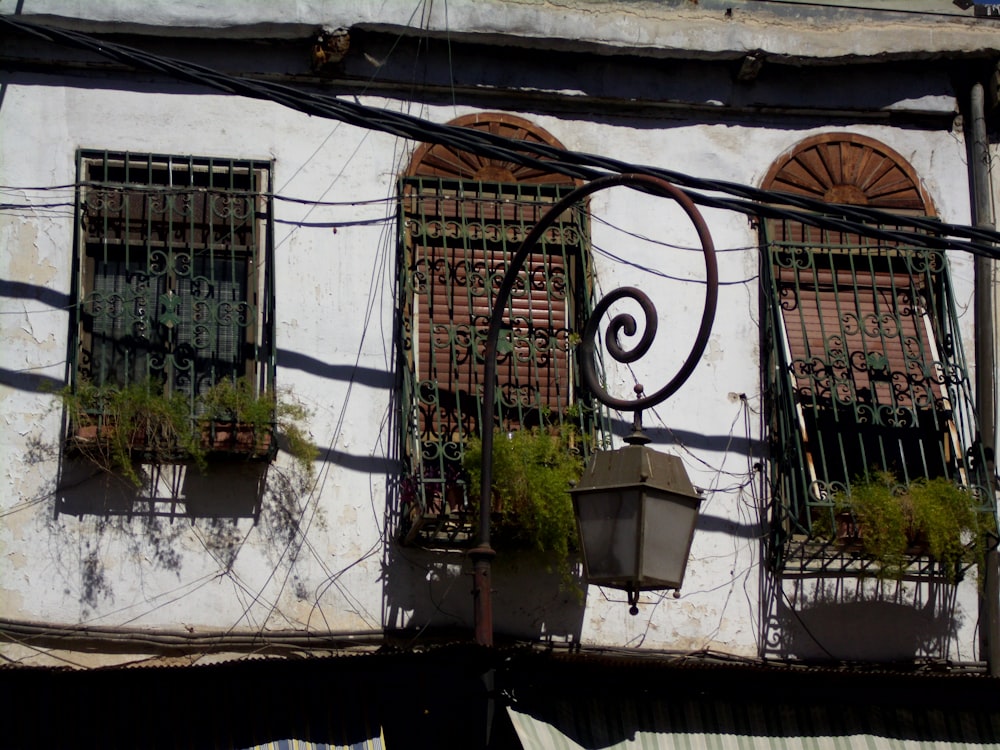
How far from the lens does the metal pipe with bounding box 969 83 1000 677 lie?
887 cm

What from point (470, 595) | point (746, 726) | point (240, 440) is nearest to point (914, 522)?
point (746, 726)

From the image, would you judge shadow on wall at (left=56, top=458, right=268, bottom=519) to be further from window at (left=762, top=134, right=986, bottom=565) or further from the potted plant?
window at (left=762, top=134, right=986, bottom=565)

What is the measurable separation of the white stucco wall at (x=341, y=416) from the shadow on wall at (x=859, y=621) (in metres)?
0.02

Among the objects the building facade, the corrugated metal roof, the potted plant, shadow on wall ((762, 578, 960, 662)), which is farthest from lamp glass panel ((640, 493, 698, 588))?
the potted plant

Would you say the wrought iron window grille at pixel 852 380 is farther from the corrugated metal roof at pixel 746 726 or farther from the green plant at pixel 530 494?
the green plant at pixel 530 494

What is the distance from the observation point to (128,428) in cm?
809

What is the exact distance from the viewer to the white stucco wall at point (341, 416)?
321 inches

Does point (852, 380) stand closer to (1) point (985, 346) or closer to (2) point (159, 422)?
(1) point (985, 346)

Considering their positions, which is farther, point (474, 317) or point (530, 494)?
point (474, 317)

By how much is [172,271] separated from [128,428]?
1.04 metres

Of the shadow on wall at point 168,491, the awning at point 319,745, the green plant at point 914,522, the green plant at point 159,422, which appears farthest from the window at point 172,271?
the green plant at point 914,522

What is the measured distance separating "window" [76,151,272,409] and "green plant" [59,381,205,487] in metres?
0.28

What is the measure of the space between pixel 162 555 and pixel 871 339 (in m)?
4.30

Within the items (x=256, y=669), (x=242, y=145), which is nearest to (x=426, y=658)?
(x=256, y=669)
